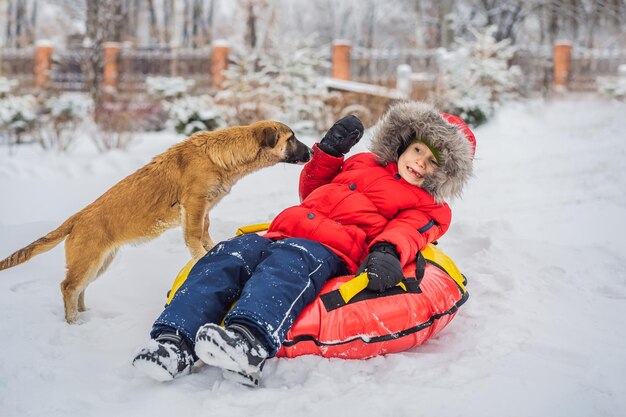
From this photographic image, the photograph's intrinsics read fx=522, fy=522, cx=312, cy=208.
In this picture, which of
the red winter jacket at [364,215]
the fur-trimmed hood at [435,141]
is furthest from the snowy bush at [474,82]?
the red winter jacket at [364,215]

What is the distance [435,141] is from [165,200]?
1887 mm

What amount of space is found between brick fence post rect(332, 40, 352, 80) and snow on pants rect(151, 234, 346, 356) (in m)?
18.9

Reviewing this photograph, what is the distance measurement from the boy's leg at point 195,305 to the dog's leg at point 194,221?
809mm

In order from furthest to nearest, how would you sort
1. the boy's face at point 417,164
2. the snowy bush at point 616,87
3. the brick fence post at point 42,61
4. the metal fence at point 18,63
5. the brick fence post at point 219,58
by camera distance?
the metal fence at point 18,63 → the brick fence post at point 42,61 → the brick fence post at point 219,58 → the snowy bush at point 616,87 → the boy's face at point 417,164

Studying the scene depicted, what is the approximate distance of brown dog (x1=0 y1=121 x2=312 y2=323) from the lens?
328 cm

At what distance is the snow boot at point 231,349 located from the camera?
2.23 metres

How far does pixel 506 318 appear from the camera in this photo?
330 cm

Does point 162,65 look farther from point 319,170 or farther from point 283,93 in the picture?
point 319,170

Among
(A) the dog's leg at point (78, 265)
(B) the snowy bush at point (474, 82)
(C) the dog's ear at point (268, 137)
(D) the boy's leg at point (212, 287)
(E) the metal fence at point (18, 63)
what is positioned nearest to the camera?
(D) the boy's leg at point (212, 287)

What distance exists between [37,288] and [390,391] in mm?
2755

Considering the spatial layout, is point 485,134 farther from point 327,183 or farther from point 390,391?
point 390,391

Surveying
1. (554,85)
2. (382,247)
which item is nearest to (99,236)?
(382,247)

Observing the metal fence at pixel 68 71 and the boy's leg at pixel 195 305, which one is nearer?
the boy's leg at pixel 195 305

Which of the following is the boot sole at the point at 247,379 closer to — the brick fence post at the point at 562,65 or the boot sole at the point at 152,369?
the boot sole at the point at 152,369
